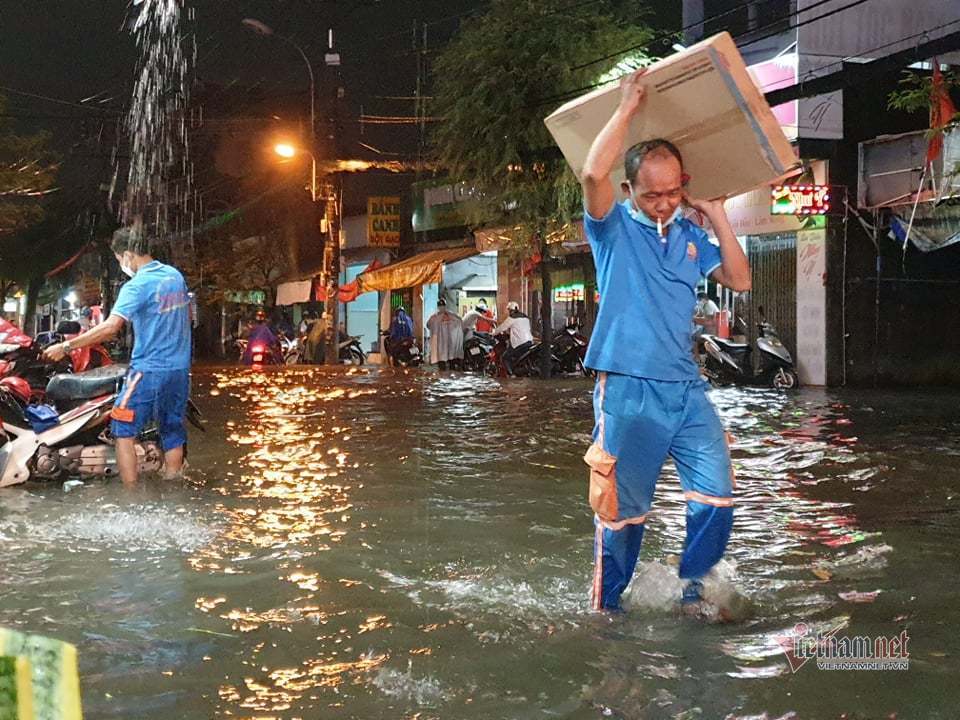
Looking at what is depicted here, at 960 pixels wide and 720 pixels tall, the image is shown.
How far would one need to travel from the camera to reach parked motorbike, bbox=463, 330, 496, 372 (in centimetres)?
2355

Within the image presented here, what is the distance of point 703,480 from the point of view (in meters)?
3.71

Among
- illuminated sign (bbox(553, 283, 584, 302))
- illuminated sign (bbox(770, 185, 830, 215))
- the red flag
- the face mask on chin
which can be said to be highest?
the red flag

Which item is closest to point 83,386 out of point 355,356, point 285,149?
point 355,356

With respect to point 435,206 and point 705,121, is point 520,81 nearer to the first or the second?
point 435,206

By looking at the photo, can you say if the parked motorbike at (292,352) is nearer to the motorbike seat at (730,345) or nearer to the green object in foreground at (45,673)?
the motorbike seat at (730,345)

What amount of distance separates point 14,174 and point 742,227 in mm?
23711

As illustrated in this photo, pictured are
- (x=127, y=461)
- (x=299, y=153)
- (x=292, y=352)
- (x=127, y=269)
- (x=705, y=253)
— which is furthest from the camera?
(x=299, y=153)

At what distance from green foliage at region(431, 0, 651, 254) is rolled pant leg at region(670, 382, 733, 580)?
593 inches

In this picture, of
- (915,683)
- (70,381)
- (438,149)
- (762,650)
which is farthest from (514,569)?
(438,149)

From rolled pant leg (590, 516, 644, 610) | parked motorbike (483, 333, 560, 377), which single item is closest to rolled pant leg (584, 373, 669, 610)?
rolled pant leg (590, 516, 644, 610)

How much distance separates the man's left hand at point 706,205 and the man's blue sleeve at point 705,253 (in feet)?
0.26

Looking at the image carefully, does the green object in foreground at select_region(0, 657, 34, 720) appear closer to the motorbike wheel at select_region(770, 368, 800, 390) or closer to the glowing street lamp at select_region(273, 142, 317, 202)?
the motorbike wheel at select_region(770, 368, 800, 390)

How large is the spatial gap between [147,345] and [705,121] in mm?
4356

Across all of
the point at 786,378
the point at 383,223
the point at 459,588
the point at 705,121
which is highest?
the point at 383,223
